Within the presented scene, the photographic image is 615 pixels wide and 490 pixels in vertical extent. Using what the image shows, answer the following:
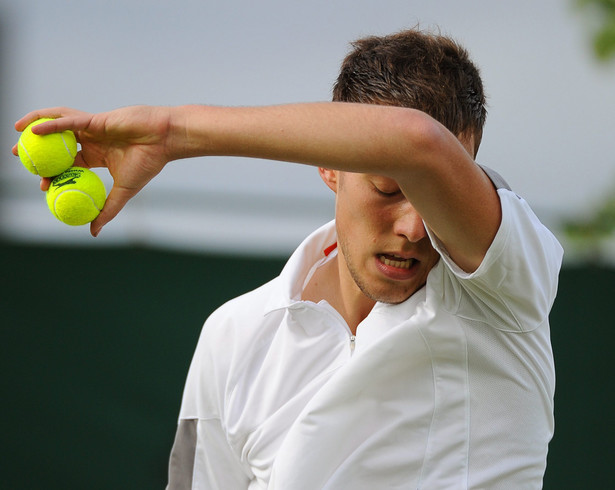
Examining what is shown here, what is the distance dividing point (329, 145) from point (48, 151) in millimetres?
672

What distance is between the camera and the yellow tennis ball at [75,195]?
2049 mm

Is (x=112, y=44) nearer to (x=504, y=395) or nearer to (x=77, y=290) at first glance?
(x=77, y=290)

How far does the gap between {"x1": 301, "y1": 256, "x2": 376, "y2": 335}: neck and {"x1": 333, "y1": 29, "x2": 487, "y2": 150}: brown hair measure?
0.52 meters

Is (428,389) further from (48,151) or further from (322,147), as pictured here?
(48,151)

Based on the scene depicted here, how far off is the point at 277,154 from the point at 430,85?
2.21 ft

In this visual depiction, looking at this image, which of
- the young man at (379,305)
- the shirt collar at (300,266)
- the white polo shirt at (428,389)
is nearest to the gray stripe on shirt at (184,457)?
the young man at (379,305)

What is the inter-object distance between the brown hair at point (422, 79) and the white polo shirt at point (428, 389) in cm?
40

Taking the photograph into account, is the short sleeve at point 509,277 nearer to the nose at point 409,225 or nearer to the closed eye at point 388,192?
the nose at point 409,225

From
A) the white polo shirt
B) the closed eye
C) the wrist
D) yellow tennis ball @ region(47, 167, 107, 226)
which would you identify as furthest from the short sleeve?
yellow tennis ball @ region(47, 167, 107, 226)

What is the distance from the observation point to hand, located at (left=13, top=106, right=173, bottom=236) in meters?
1.73

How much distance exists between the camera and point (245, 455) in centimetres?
245

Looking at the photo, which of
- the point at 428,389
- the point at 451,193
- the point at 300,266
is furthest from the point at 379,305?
the point at 451,193

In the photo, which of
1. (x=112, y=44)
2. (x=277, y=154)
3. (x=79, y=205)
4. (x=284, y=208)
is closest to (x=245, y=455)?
(x=79, y=205)

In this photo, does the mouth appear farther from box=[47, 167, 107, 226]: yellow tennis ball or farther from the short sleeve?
box=[47, 167, 107, 226]: yellow tennis ball
